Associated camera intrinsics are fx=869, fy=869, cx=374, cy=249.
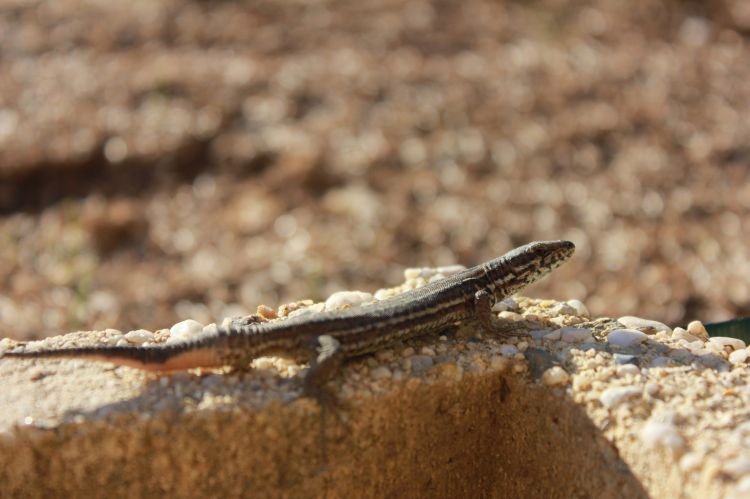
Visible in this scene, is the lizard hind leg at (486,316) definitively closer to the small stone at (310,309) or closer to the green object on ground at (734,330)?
the small stone at (310,309)

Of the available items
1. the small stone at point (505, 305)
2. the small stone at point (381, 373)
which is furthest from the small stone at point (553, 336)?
the small stone at point (381, 373)

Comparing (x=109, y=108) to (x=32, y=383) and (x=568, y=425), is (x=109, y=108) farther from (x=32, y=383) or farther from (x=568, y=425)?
(x=568, y=425)

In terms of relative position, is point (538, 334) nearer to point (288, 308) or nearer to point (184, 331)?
point (288, 308)

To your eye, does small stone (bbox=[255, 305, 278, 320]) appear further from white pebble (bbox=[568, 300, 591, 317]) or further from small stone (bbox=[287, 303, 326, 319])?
white pebble (bbox=[568, 300, 591, 317])

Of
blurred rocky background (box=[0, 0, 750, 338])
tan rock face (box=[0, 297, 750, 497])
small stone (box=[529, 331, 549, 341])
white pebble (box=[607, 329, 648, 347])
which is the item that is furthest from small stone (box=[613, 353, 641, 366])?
blurred rocky background (box=[0, 0, 750, 338])

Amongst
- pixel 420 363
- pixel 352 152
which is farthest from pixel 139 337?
pixel 352 152
